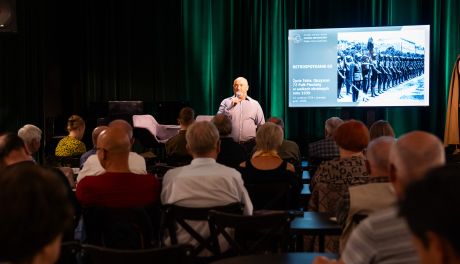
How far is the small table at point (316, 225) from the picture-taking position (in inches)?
124

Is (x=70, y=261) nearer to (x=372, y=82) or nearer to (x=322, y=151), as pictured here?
(x=322, y=151)

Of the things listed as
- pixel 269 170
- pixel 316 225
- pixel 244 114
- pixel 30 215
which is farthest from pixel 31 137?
pixel 30 215

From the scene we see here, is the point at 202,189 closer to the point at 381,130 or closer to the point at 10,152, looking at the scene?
the point at 10,152

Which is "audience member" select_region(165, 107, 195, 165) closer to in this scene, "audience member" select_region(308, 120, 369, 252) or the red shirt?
"audience member" select_region(308, 120, 369, 252)

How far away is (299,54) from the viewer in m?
10.3

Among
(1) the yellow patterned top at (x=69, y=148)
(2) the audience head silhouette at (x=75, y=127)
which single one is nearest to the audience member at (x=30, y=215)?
(1) the yellow patterned top at (x=69, y=148)

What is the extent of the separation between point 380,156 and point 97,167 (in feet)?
7.10

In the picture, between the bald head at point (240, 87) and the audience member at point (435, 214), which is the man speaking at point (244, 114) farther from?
the audience member at point (435, 214)

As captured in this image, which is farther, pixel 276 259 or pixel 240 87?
pixel 240 87

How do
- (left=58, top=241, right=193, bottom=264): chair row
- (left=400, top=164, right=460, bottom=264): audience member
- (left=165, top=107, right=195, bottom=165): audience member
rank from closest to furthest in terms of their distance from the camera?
(left=400, top=164, right=460, bottom=264): audience member < (left=58, top=241, right=193, bottom=264): chair row < (left=165, top=107, right=195, bottom=165): audience member

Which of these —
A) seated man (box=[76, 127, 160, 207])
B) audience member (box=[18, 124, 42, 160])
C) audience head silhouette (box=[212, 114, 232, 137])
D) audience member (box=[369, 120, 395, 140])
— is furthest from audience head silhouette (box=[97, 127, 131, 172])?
audience member (box=[369, 120, 395, 140])

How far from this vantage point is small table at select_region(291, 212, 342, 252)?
124 inches

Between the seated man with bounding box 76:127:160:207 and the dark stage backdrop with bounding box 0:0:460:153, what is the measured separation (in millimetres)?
6942

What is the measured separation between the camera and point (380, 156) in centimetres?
294
